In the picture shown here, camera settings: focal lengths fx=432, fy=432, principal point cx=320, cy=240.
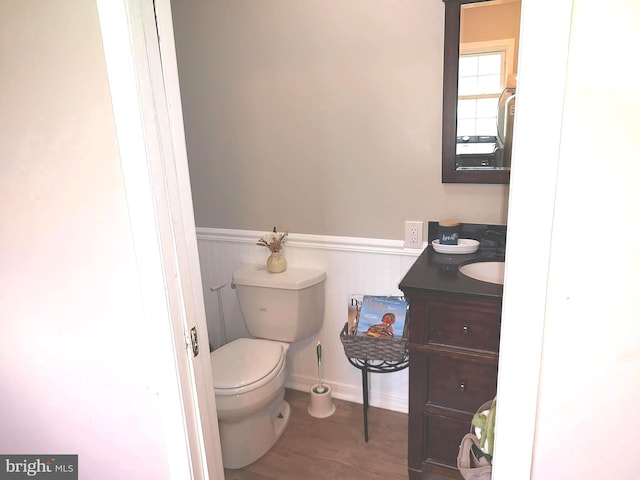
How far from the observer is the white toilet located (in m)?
1.83

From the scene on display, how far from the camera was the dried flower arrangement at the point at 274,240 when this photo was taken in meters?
2.19

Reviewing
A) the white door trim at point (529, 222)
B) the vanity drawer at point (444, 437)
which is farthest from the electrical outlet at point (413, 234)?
the white door trim at point (529, 222)

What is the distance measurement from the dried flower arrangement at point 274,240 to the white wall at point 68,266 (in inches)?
44.6

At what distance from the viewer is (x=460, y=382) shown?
1.53 meters

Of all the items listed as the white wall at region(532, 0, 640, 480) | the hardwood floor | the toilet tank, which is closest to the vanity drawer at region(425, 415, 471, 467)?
the hardwood floor

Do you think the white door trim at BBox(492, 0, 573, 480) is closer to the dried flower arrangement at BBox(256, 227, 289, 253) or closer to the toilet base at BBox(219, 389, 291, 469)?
the toilet base at BBox(219, 389, 291, 469)

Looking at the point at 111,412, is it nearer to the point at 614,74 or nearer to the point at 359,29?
the point at 614,74

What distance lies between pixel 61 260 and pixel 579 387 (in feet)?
3.79

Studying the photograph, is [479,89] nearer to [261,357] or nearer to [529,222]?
[529,222]

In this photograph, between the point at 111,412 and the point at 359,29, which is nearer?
the point at 111,412

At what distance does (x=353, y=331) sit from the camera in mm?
1956

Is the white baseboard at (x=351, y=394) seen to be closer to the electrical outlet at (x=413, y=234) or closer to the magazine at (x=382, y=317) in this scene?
the magazine at (x=382, y=317)

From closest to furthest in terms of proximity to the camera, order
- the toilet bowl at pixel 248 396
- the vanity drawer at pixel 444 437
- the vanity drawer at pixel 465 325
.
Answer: the vanity drawer at pixel 465 325 < the vanity drawer at pixel 444 437 < the toilet bowl at pixel 248 396

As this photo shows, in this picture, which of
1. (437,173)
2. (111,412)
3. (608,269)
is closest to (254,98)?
(437,173)
